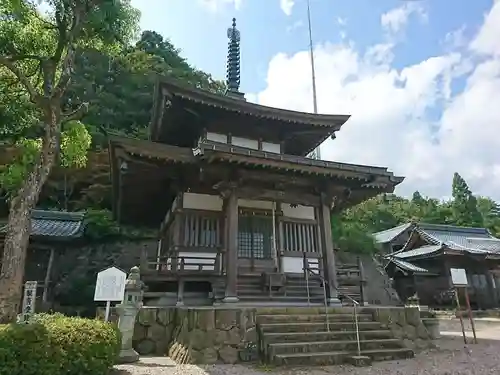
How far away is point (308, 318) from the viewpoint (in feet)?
27.6

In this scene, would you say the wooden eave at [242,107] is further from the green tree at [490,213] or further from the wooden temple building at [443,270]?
the green tree at [490,213]

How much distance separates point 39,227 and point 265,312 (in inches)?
605

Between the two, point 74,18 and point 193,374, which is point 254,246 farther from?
point 74,18

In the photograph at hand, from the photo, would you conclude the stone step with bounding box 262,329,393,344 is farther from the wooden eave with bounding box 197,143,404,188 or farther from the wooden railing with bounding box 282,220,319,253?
the wooden eave with bounding box 197,143,404,188

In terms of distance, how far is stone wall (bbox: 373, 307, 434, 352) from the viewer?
9.00 metres

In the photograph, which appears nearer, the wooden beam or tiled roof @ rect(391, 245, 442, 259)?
the wooden beam

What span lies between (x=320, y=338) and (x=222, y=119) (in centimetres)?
786

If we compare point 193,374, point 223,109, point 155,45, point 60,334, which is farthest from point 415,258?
point 155,45

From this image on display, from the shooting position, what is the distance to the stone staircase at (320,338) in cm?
711

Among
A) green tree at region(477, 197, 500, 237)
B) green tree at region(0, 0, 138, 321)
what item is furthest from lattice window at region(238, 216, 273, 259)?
green tree at region(477, 197, 500, 237)

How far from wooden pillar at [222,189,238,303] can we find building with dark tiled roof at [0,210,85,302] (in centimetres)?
1156

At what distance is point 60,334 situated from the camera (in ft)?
16.9

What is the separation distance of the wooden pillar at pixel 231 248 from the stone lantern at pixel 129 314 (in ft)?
7.37

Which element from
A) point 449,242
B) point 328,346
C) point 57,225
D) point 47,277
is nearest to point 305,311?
point 328,346
